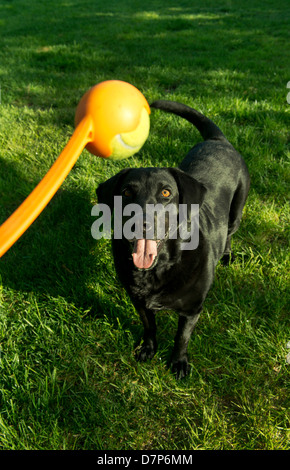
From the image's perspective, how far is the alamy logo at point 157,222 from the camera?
1849 millimetres

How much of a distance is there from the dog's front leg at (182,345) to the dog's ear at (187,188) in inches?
29.3

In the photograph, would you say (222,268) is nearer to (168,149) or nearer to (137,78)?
(168,149)

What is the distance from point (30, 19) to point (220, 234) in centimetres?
1244

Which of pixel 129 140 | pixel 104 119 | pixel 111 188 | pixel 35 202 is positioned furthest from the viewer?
pixel 111 188

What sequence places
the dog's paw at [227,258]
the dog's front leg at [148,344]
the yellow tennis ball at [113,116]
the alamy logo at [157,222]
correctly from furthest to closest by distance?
the dog's paw at [227,258], the dog's front leg at [148,344], the alamy logo at [157,222], the yellow tennis ball at [113,116]

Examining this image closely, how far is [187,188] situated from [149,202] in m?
0.28

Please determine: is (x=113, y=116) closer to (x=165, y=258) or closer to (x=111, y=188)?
(x=111, y=188)

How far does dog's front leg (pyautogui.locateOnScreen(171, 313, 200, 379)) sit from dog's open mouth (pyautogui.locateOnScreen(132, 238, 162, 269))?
50 centimetres

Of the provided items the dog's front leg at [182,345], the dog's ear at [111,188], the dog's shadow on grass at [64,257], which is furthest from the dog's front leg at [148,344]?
the dog's ear at [111,188]

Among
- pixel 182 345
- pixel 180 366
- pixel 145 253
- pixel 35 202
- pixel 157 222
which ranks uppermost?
pixel 35 202

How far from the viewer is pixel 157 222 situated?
6.16 feet

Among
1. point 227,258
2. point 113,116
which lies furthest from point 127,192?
point 227,258

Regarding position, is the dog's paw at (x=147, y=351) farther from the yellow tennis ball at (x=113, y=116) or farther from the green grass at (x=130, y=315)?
the yellow tennis ball at (x=113, y=116)

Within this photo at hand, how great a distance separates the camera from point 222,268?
2.85 meters
